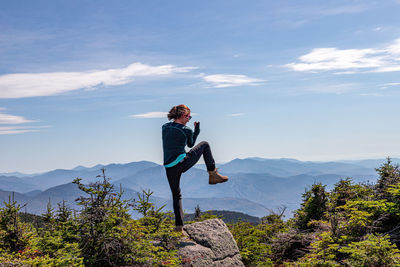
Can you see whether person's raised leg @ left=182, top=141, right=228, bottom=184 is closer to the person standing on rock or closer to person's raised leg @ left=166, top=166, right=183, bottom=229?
the person standing on rock

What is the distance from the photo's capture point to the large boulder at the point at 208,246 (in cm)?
802

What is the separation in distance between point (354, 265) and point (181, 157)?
15.5 ft

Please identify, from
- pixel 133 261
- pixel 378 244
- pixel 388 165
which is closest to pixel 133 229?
pixel 133 261

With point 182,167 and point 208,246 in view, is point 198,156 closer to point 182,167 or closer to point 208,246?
point 182,167

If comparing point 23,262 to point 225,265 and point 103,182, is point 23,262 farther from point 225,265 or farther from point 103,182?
point 225,265

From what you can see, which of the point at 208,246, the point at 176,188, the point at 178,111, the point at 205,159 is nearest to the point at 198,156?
the point at 205,159

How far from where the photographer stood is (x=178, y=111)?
8.35 meters

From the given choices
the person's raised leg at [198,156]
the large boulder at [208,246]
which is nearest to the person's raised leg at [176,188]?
the person's raised leg at [198,156]

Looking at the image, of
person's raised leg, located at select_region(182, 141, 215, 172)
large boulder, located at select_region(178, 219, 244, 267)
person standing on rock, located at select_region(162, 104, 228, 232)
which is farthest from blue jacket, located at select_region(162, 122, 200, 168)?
large boulder, located at select_region(178, 219, 244, 267)

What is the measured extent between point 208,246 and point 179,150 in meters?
2.91

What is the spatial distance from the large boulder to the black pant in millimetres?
675

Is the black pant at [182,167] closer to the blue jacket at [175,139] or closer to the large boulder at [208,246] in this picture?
the blue jacket at [175,139]

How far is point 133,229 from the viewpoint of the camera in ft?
22.4

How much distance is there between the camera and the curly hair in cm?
834
